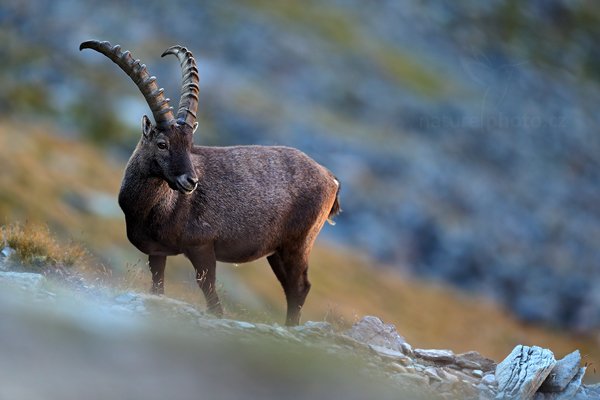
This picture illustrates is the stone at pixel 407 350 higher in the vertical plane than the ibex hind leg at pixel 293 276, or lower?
lower

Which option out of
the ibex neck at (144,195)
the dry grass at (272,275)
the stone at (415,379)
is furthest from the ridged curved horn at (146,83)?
the dry grass at (272,275)

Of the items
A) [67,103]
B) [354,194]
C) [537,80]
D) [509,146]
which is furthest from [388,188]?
A: [537,80]

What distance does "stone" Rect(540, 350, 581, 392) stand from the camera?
14320mm

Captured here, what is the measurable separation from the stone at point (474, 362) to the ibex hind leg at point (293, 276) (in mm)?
3101

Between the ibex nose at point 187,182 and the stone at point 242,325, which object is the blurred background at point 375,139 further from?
the stone at point 242,325

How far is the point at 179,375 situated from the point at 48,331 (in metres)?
1.64

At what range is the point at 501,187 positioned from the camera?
71.8 m

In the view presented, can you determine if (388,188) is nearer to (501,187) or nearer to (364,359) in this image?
(501,187)

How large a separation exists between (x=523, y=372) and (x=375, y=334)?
2.32 metres

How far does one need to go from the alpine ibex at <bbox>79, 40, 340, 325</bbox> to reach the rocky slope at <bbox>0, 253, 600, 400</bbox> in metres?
1.37

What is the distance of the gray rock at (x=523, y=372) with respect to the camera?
45.3 feet

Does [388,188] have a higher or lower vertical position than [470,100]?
lower

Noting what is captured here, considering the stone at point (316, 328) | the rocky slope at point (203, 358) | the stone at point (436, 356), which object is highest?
the stone at point (436, 356)

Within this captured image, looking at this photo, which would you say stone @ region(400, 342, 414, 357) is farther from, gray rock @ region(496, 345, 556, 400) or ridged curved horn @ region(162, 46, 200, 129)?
ridged curved horn @ region(162, 46, 200, 129)
